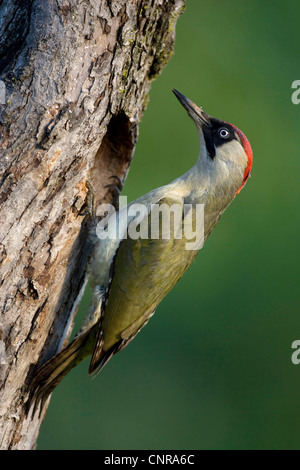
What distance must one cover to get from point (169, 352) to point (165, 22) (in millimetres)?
2975

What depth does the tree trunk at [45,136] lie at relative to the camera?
2.44m

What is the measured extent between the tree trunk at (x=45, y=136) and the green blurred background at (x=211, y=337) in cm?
225

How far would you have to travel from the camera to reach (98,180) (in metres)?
3.21

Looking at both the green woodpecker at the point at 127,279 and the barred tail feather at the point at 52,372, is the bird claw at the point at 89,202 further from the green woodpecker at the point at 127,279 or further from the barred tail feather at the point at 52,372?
the barred tail feather at the point at 52,372

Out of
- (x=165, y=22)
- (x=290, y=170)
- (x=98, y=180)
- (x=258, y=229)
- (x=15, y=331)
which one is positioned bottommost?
(x=15, y=331)

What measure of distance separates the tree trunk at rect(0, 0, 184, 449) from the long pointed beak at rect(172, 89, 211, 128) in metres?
0.57

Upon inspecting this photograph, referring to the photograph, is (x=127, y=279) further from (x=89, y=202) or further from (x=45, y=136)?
(x=45, y=136)

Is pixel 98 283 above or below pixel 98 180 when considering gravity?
below

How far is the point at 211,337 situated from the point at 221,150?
216 cm

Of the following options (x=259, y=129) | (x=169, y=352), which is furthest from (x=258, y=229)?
(x=169, y=352)

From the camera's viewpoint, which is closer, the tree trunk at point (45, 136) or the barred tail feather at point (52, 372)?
the tree trunk at point (45, 136)

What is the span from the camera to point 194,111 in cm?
331

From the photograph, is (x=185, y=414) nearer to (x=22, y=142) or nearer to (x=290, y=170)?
(x=290, y=170)

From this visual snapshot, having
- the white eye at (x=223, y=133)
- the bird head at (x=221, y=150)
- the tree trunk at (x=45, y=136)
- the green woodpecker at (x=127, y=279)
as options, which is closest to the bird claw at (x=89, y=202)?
the tree trunk at (x=45, y=136)
